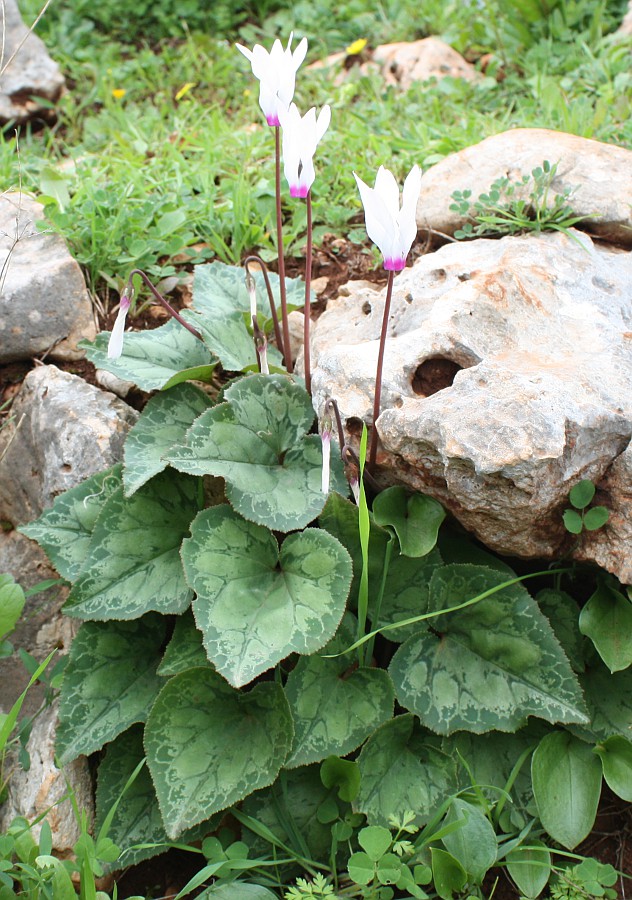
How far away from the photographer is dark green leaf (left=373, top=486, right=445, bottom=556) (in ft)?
7.64

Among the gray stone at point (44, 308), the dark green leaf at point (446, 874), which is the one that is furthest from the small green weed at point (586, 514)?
the gray stone at point (44, 308)

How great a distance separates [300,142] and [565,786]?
1811mm

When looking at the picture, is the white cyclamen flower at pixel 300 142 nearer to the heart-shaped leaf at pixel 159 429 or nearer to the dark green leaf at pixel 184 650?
the heart-shaped leaf at pixel 159 429

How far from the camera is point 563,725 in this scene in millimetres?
2373

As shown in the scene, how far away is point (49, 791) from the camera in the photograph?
2.41 meters

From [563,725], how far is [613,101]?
3.24m

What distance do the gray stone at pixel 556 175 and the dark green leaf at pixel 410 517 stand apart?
50.1 inches

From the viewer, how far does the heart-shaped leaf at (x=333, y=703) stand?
2.26 m

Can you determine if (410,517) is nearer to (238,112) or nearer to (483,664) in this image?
(483,664)

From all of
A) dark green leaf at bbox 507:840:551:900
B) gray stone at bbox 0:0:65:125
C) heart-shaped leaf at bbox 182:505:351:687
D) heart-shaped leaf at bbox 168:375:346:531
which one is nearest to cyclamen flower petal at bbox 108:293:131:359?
heart-shaped leaf at bbox 168:375:346:531

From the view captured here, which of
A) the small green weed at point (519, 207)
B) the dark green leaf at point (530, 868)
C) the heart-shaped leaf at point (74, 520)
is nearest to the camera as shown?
the dark green leaf at point (530, 868)

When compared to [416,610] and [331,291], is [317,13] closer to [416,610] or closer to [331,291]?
[331,291]

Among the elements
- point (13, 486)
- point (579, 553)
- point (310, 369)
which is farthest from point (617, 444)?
point (13, 486)

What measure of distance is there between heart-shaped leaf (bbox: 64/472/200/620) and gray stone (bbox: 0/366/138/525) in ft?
0.83
